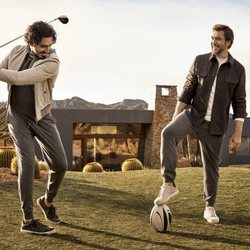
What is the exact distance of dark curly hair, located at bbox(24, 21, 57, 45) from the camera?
14.3 feet

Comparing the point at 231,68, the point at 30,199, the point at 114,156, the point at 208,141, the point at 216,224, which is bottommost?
the point at 114,156

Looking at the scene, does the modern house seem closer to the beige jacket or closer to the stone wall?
the stone wall

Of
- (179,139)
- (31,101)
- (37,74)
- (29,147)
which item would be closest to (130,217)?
(179,139)

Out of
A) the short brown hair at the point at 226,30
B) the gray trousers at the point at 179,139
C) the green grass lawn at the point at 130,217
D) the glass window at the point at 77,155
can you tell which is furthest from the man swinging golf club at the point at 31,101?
the glass window at the point at 77,155

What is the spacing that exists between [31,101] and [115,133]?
70.1 ft

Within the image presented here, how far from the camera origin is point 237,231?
4.94 meters

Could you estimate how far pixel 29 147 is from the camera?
4555mm

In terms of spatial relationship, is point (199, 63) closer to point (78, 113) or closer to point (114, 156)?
point (78, 113)

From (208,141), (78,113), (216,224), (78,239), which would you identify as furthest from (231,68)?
(78,113)

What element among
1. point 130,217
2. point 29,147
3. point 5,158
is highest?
point 29,147

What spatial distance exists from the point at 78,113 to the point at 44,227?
65.4 ft

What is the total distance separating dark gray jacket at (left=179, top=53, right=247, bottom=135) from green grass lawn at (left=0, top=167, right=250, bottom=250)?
41.3 inches

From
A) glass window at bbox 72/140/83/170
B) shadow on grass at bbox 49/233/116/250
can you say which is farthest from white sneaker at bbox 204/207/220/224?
glass window at bbox 72/140/83/170

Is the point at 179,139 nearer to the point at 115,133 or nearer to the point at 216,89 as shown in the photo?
the point at 216,89
